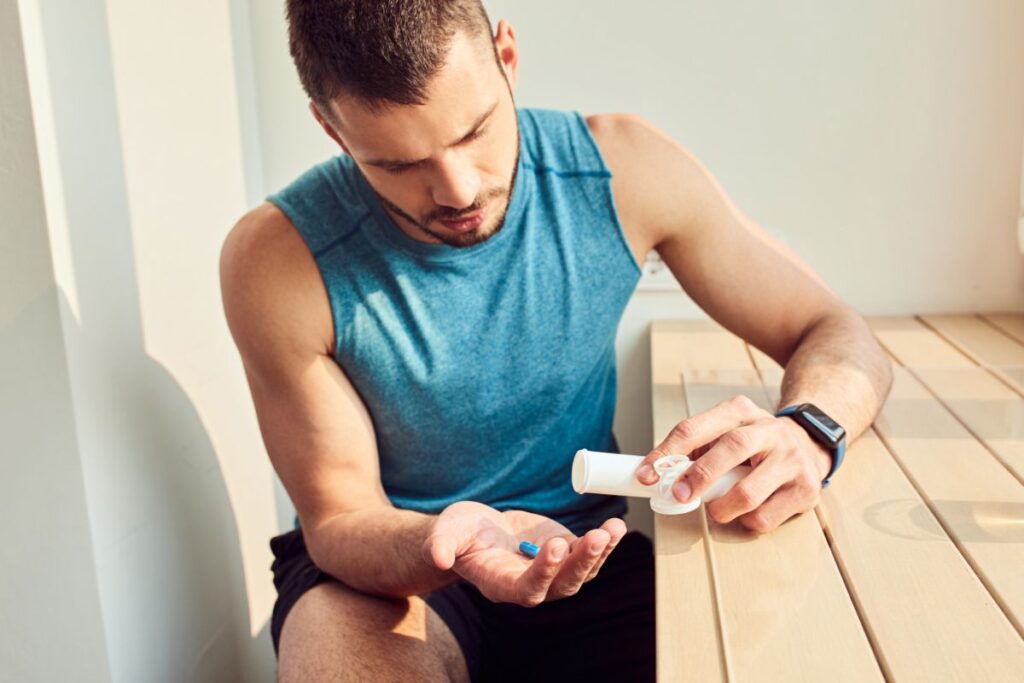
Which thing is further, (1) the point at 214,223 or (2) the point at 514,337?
(1) the point at 214,223

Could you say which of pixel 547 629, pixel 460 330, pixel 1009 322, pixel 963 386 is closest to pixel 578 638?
pixel 547 629

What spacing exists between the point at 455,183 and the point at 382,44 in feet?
0.55

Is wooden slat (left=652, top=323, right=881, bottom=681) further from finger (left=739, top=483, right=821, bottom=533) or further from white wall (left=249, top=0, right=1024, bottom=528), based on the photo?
white wall (left=249, top=0, right=1024, bottom=528)

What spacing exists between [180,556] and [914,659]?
1.07 m

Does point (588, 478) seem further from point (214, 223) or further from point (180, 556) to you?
point (214, 223)

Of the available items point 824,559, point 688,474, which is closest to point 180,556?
point 688,474

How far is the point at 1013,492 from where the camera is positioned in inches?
40.4

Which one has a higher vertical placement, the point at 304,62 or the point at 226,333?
the point at 304,62

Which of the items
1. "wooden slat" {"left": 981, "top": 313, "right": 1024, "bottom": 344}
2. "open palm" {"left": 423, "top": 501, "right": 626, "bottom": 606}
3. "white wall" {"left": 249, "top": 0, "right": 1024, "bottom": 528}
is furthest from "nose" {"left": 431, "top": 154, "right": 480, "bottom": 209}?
"wooden slat" {"left": 981, "top": 313, "right": 1024, "bottom": 344}

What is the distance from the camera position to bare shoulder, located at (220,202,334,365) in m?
1.26

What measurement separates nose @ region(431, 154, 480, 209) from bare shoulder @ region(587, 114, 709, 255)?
270 mm

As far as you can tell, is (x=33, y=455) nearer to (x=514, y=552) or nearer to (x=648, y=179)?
(x=514, y=552)

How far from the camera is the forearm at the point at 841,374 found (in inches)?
46.6

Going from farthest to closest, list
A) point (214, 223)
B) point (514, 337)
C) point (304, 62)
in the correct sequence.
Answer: point (214, 223)
point (514, 337)
point (304, 62)
